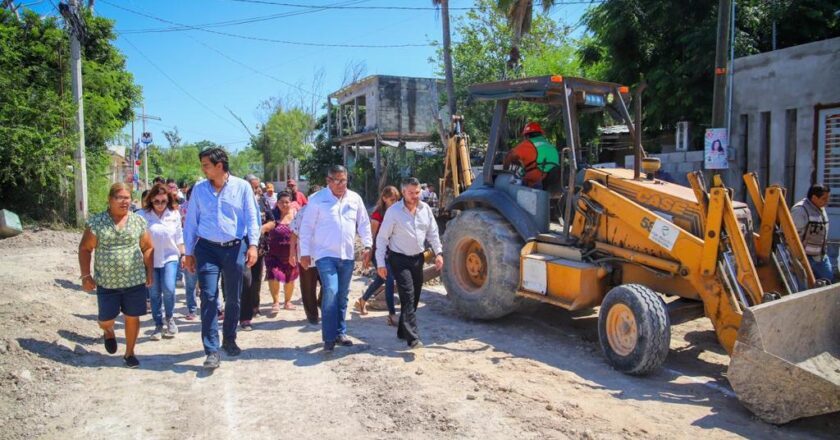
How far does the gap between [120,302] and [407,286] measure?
249cm

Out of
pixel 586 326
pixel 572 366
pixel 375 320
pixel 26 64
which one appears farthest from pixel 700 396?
pixel 26 64

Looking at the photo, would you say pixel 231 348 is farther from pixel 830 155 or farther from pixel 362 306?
pixel 830 155

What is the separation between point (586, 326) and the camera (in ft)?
22.6

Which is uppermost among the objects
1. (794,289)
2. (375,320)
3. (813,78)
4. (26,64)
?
(26,64)

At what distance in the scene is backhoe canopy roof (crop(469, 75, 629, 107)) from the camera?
623cm

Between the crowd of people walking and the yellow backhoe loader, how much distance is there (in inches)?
38.3

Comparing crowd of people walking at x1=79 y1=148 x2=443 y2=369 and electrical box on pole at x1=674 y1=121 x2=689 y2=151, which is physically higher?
electrical box on pole at x1=674 y1=121 x2=689 y2=151

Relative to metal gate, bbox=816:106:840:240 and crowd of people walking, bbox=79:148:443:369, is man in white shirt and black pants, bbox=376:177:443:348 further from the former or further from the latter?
metal gate, bbox=816:106:840:240

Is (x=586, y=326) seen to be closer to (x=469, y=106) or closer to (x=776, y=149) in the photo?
(x=776, y=149)

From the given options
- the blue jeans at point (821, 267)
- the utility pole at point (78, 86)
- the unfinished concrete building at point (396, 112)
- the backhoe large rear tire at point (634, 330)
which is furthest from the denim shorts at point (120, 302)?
the unfinished concrete building at point (396, 112)

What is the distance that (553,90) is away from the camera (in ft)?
20.7

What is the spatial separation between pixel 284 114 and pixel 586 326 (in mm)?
41289

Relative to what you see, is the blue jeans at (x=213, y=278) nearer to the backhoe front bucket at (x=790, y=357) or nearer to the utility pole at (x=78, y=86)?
the backhoe front bucket at (x=790, y=357)

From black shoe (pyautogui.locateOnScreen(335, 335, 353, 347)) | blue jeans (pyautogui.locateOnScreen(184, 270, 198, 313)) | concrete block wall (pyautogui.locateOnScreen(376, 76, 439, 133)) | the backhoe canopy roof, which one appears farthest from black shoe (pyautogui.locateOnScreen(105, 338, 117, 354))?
concrete block wall (pyautogui.locateOnScreen(376, 76, 439, 133))
